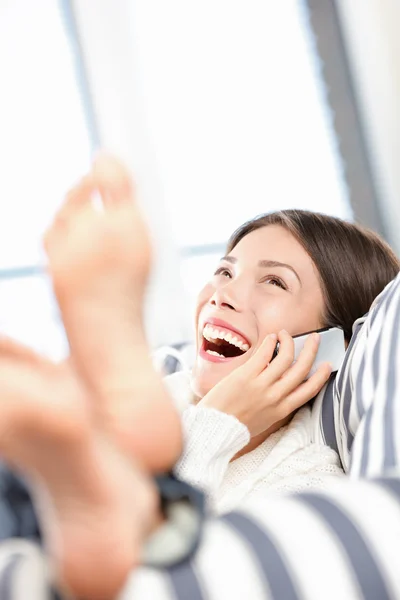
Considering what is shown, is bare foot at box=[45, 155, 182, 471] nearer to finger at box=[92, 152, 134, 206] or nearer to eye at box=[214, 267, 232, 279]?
finger at box=[92, 152, 134, 206]

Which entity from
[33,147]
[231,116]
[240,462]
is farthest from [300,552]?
[231,116]

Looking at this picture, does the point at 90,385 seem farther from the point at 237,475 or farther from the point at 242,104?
the point at 242,104

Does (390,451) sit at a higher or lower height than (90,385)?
lower

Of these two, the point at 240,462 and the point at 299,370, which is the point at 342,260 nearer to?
the point at 299,370

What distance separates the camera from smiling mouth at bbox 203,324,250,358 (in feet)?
4.16

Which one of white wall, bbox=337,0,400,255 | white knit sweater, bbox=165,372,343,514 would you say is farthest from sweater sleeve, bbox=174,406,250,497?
white wall, bbox=337,0,400,255

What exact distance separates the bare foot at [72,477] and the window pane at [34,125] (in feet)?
7.22

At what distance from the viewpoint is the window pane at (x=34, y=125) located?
2646mm

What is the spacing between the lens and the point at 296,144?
309cm

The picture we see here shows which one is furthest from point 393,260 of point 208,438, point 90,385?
point 90,385

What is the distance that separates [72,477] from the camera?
0.47m

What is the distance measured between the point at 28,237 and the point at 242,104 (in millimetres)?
1061

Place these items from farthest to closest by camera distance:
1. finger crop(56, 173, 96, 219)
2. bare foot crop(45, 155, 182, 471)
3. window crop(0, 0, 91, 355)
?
1. window crop(0, 0, 91, 355)
2. finger crop(56, 173, 96, 219)
3. bare foot crop(45, 155, 182, 471)

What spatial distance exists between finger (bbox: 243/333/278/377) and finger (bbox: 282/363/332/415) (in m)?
0.07
